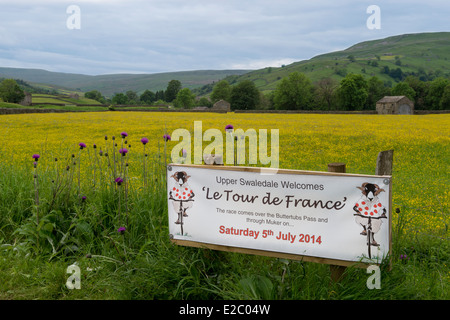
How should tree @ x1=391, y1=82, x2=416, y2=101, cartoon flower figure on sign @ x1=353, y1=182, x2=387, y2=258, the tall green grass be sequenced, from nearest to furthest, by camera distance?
cartoon flower figure on sign @ x1=353, y1=182, x2=387, y2=258 < the tall green grass < tree @ x1=391, y1=82, x2=416, y2=101

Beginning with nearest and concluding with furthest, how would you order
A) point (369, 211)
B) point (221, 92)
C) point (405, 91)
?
point (369, 211) < point (405, 91) < point (221, 92)

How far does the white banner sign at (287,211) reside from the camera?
3783mm

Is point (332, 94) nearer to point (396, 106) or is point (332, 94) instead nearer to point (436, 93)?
point (436, 93)

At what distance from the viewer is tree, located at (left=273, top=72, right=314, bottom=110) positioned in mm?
106438

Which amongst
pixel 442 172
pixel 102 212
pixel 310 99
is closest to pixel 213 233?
pixel 102 212

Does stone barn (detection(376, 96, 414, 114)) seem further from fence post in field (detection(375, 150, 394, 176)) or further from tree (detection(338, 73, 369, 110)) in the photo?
fence post in field (detection(375, 150, 394, 176))

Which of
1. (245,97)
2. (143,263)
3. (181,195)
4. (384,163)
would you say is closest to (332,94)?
(245,97)

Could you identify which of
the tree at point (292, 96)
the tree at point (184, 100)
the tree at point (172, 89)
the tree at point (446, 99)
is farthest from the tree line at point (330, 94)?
the tree at point (172, 89)

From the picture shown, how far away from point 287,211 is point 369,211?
78 centimetres

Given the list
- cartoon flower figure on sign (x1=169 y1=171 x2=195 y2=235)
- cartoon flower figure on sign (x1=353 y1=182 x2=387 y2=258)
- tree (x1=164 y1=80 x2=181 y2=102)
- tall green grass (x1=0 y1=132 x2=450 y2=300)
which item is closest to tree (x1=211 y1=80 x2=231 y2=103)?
tree (x1=164 y1=80 x2=181 y2=102)

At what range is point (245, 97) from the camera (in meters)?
109

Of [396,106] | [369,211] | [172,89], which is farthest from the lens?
[172,89]

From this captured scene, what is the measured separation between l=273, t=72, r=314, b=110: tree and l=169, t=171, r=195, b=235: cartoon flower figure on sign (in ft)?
340

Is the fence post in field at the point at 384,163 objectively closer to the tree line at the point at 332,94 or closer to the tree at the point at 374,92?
the tree line at the point at 332,94
